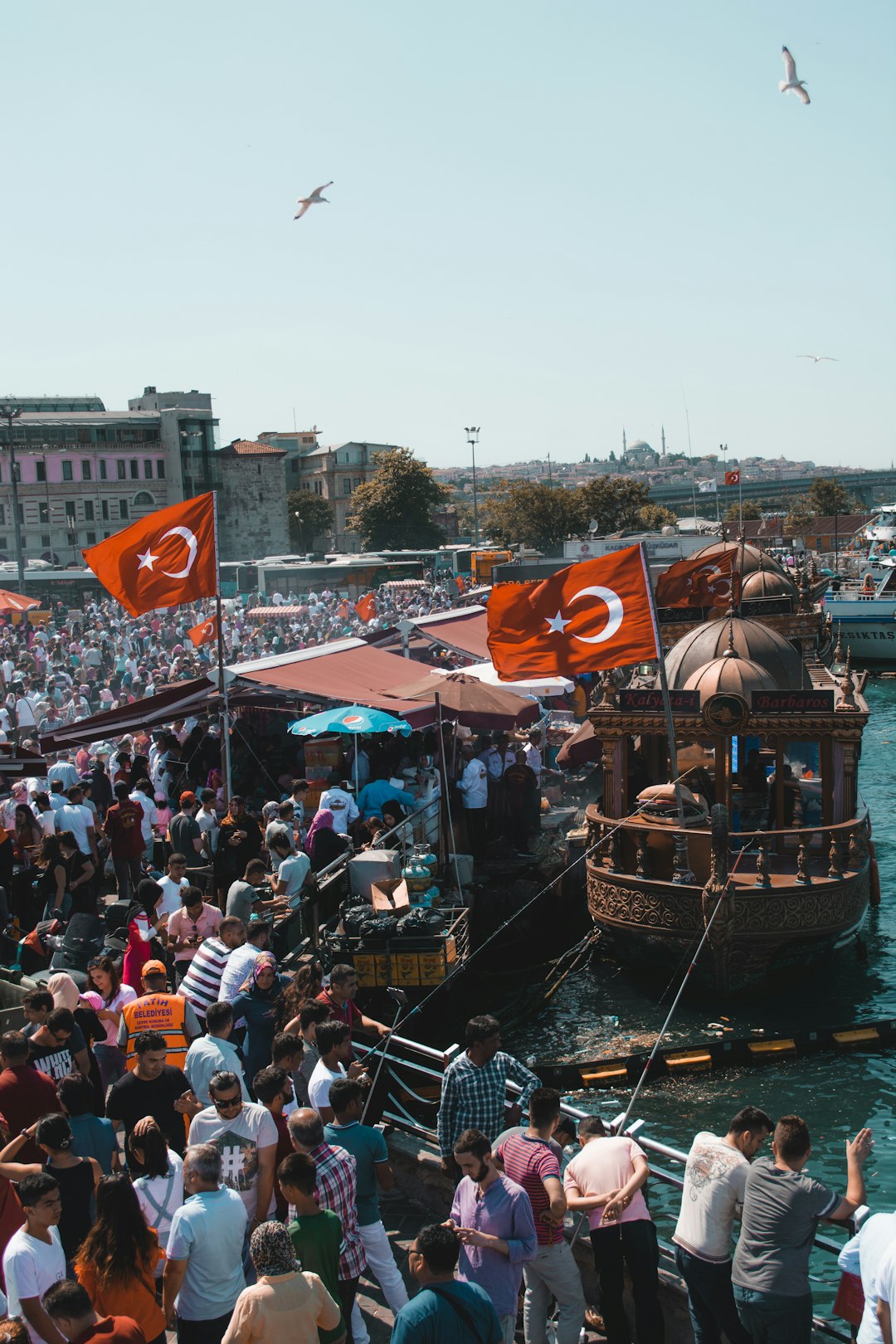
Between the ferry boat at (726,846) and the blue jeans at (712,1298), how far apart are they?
726 centimetres

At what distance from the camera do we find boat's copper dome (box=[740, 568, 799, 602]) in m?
29.4

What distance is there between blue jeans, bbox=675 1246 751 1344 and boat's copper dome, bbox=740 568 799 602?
79.9 ft

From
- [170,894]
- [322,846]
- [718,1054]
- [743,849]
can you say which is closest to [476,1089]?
[170,894]

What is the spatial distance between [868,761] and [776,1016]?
19.5m

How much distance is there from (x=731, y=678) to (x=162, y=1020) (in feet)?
30.6

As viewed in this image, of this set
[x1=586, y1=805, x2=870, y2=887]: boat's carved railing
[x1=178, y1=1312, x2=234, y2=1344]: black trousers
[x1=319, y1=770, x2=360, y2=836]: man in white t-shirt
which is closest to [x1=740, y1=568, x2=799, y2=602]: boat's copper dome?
[x1=586, y1=805, x2=870, y2=887]: boat's carved railing

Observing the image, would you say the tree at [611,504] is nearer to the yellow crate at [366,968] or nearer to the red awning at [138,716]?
the red awning at [138,716]

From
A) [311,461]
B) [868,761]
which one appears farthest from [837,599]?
[311,461]

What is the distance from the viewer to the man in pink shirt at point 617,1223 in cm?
600

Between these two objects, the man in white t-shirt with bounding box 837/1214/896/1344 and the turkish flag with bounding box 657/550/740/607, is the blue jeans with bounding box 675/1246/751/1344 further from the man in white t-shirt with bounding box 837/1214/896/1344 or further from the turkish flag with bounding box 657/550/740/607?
the turkish flag with bounding box 657/550/740/607

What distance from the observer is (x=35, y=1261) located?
5141 mm

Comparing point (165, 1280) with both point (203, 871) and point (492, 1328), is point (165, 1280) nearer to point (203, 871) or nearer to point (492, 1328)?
point (492, 1328)

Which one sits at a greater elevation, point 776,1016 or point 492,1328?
point 492,1328

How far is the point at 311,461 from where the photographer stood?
130750 millimetres
